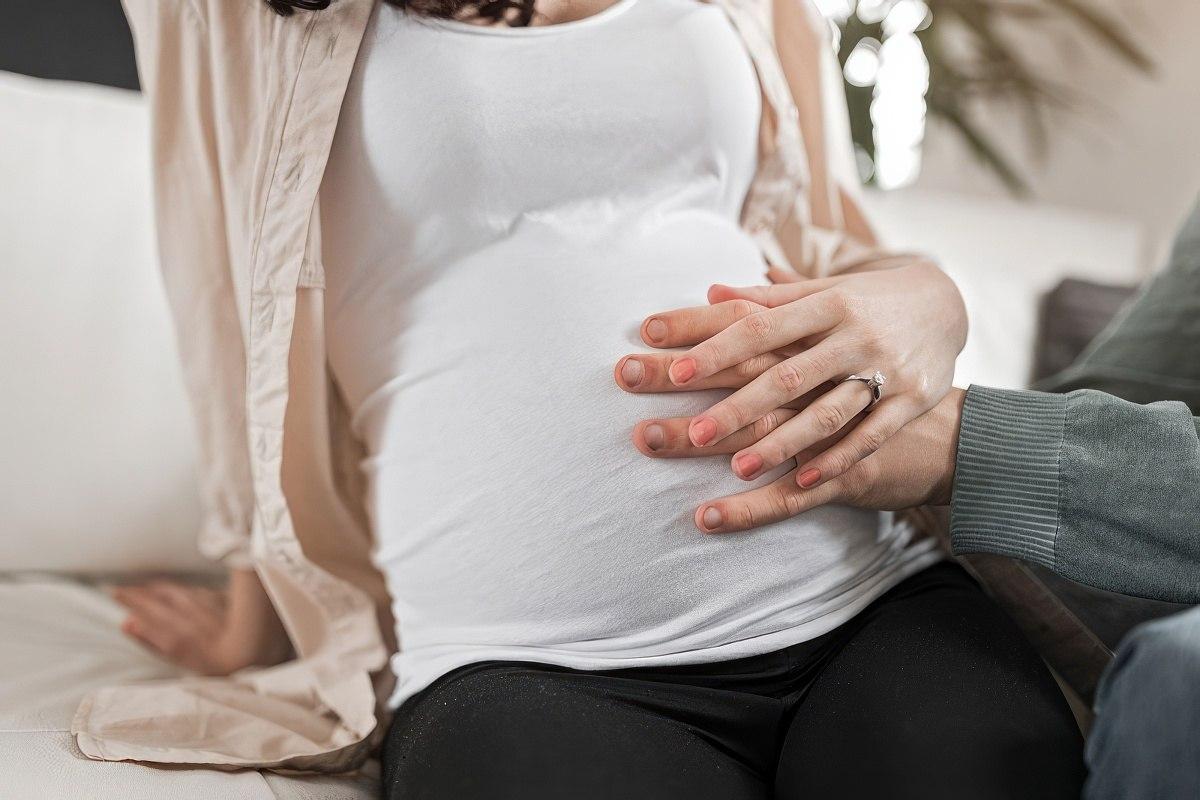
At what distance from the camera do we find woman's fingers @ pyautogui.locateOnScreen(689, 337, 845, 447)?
0.66 metres

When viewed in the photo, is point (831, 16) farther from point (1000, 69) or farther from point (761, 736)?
point (761, 736)

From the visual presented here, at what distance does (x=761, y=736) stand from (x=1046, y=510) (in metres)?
0.27

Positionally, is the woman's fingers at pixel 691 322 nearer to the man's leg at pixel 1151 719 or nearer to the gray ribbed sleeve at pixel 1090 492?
the gray ribbed sleeve at pixel 1090 492

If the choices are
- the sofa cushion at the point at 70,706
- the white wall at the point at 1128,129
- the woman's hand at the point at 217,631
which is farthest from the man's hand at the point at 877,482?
the white wall at the point at 1128,129

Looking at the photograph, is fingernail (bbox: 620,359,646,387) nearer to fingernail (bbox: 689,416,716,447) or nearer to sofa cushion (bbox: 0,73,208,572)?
fingernail (bbox: 689,416,716,447)

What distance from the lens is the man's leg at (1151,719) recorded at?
0.47 m

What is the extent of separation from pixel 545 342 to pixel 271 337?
245 millimetres

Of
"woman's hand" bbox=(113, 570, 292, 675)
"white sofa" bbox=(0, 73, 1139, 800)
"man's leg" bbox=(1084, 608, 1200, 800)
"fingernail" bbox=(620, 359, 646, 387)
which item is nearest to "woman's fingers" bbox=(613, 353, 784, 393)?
"fingernail" bbox=(620, 359, 646, 387)

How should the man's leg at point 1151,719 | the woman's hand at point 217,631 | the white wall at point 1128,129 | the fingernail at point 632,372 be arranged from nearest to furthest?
the man's leg at point 1151,719
the fingernail at point 632,372
the woman's hand at point 217,631
the white wall at point 1128,129

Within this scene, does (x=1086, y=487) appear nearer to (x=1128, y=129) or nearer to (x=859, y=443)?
(x=859, y=443)

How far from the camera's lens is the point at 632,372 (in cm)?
68

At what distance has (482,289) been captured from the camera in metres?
0.74

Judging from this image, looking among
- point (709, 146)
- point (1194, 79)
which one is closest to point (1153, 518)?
point (709, 146)

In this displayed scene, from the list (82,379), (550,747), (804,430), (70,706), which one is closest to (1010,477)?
(804,430)
